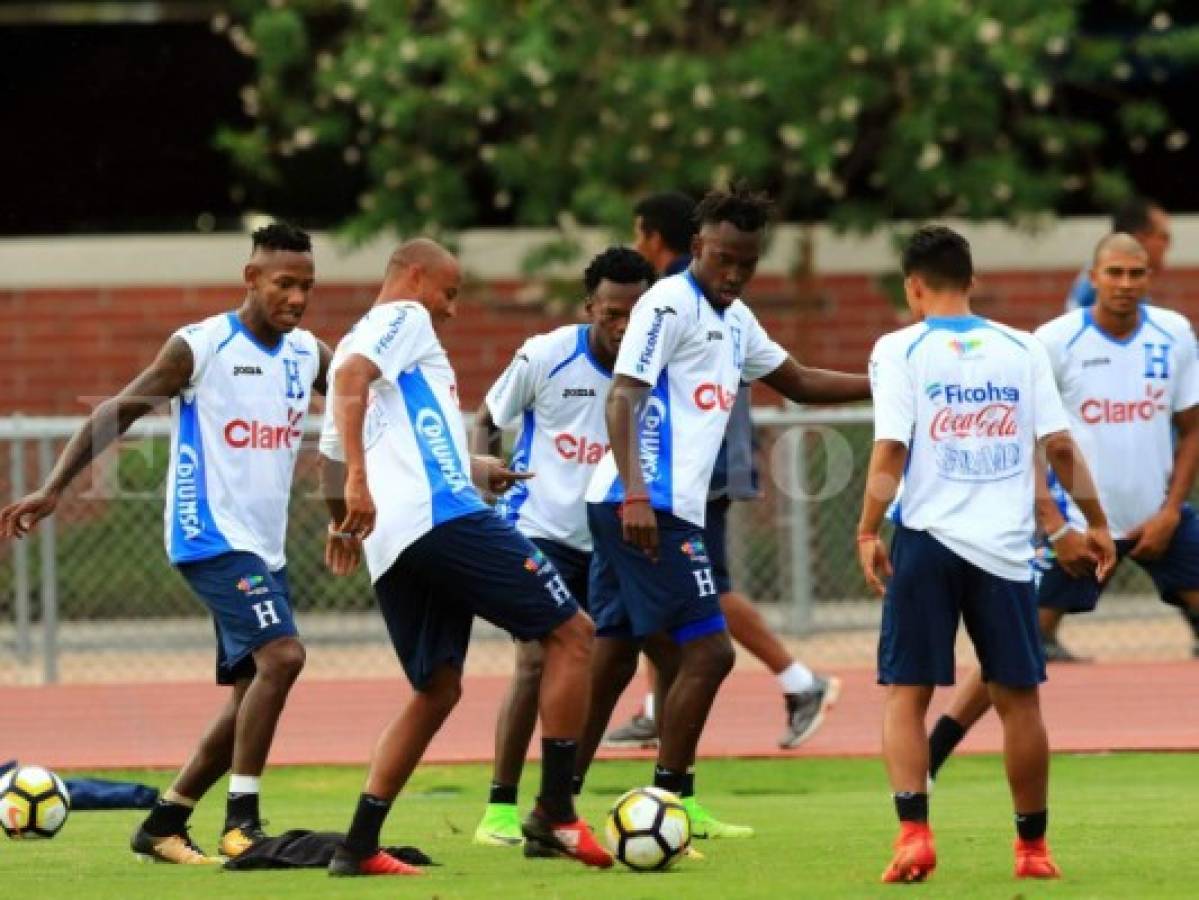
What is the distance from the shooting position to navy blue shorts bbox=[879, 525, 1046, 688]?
8234mm

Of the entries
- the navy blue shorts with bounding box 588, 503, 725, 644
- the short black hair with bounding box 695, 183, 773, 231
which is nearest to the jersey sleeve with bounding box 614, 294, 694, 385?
the short black hair with bounding box 695, 183, 773, 231

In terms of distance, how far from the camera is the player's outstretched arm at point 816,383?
396 inches

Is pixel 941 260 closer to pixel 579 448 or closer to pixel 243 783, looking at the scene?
pixel 579 448

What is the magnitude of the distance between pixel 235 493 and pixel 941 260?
2604 mm

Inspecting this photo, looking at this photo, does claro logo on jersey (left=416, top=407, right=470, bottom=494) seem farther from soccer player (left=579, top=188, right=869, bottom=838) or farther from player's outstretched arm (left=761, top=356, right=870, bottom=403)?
player's outstretched arm (left=761, top=356, right=870, bottom=403)

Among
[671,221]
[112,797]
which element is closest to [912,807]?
[671,221]

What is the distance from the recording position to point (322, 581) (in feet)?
58.2

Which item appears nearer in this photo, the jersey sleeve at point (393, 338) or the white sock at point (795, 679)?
the jersey sleeve at point (393, 338)

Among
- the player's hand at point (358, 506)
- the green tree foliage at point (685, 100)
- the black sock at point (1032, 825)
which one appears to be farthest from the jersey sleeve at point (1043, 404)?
the green tree foliage at point (685, 100)

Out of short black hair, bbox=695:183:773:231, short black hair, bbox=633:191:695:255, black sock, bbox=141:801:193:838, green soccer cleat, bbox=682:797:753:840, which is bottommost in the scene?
green soccer cleat, bbox=682:797:753:840

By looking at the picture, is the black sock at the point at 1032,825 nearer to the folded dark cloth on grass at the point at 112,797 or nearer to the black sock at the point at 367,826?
the black sock at the point at 367,826

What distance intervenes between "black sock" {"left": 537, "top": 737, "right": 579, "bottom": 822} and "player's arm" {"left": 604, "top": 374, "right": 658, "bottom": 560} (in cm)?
75

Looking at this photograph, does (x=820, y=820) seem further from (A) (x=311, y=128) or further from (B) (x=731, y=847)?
(A) (x=311, y=128)

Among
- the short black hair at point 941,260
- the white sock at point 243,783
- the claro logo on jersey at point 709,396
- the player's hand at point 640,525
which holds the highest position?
the short black hair at point 941,260
